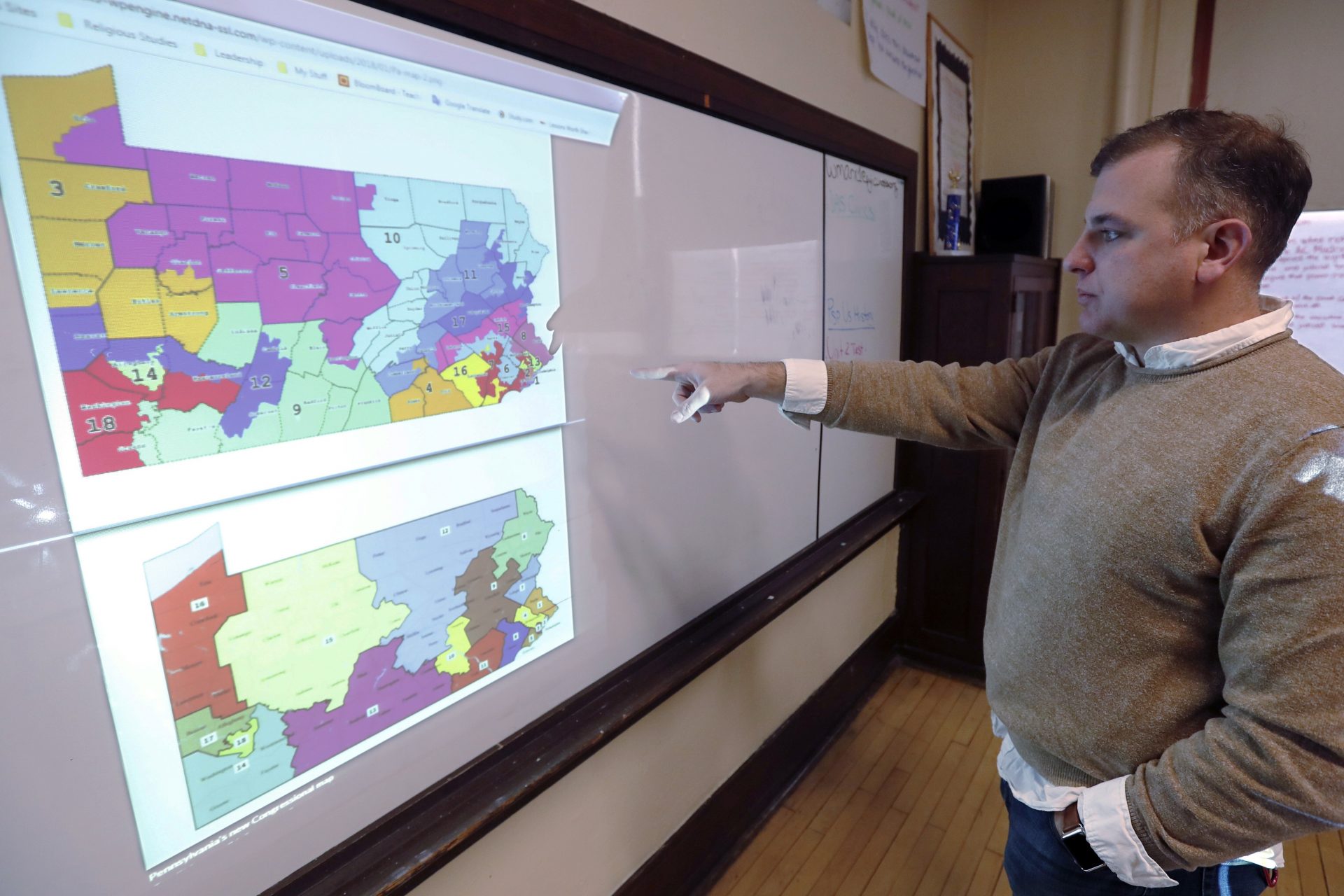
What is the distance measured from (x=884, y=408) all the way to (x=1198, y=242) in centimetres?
46

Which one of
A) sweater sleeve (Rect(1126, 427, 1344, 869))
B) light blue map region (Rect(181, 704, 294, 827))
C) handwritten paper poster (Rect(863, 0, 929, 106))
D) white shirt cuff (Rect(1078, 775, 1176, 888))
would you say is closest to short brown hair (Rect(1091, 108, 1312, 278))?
sweater sleeve (Rect(1126, 427, 1344, 869))

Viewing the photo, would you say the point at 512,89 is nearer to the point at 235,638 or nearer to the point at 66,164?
the point at 66,164

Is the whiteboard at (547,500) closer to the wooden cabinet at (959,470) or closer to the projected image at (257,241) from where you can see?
the projected image at (257,241)

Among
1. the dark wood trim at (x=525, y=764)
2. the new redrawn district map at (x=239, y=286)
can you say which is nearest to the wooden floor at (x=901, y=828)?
the dark wood trim at (x=525, y=764)

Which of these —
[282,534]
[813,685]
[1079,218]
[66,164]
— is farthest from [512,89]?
[1079,218]

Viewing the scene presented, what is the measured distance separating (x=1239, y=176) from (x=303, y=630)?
1.19 m

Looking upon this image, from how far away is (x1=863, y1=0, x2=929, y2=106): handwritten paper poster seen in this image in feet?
6.35

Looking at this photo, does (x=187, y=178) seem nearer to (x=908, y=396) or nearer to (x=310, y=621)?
(x=310, y=621)

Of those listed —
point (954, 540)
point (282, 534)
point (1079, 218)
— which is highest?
point (1079, 218)

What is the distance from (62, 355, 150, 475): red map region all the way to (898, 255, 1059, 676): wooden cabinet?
2232 millimetres

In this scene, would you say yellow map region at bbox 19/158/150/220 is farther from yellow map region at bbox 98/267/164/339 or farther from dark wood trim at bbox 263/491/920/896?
dark wood trim at bbox 263/491/920/896

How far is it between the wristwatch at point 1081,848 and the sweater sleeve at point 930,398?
1.88 feet

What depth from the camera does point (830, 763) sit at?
2.12 metres

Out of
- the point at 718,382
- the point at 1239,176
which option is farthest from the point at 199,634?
the point at 1239,176
